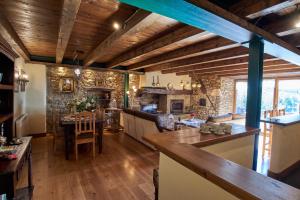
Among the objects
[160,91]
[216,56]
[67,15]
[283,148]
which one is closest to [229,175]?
[67,15]

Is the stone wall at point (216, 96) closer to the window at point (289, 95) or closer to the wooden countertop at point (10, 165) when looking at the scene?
the window at point (289, 95)

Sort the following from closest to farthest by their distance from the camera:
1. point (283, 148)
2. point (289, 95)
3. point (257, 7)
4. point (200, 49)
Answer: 1. point (257, 7)
2. point (283, 148)
3. point (200, 49)
4. point (289, 95)

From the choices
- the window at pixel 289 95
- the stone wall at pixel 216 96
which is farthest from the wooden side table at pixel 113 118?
the window at pixel 289 95

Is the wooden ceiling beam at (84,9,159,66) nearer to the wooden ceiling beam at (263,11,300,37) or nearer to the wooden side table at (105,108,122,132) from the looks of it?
the wooden ceiling beam at (263,11,300,37)

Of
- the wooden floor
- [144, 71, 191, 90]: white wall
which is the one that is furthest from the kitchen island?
[144, 71, 191, 90]: white wall

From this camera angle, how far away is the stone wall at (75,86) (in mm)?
5602

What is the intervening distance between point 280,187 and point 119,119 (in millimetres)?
5847

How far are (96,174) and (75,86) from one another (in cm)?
381

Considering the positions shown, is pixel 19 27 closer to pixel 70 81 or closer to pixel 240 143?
pixel 70 81

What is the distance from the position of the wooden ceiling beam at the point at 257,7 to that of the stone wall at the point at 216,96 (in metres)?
6.02

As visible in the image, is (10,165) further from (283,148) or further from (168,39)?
(283,148)

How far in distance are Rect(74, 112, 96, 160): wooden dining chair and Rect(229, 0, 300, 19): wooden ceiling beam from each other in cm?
305

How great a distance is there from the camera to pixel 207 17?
5.57 ft

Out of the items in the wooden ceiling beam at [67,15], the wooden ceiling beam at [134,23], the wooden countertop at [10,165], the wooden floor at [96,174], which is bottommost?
the wooden floor at [96,174]
